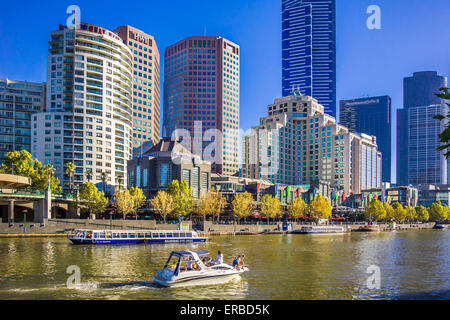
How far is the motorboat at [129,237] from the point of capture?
7800 cm

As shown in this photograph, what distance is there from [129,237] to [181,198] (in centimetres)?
3868

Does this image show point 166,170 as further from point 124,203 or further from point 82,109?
point 82,109

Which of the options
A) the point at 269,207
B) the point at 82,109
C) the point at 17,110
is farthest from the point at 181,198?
the point at 17,110

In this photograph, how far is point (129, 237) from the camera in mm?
81750

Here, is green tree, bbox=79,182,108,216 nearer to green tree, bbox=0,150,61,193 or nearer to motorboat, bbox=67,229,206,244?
green tree, bbox=0,150,61,193

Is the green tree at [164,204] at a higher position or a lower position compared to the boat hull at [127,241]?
higher

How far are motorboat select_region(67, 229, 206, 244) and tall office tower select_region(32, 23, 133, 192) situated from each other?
77304mm

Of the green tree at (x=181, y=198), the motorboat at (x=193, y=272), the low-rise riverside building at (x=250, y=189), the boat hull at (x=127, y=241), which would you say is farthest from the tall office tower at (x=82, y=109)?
the motorboat at (x=193, y=272)

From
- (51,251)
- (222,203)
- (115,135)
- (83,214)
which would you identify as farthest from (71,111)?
(51,251)

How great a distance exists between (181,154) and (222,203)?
22.5 meters

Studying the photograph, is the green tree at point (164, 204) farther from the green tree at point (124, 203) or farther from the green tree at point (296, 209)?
the green tree at point (296, 209)

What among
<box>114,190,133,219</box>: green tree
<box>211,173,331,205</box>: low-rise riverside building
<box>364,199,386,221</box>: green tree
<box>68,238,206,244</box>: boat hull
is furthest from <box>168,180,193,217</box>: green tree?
<box>364,199,386,221</box>: green tree

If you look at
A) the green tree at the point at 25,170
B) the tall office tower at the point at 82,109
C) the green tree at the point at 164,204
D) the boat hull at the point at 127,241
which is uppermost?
the tall office tower at the point at 82,109

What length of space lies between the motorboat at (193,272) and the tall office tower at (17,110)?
144m
